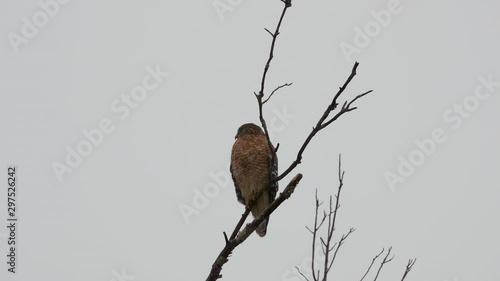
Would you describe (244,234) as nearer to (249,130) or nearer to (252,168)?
(252,168)

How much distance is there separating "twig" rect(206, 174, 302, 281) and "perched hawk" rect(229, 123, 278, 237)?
7.45 ft

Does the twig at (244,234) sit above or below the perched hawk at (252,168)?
below

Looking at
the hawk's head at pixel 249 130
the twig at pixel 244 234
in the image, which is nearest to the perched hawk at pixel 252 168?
the hawk's head at pixel 249 130

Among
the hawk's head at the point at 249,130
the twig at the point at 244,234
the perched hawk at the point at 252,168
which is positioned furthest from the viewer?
the hawk's head at the point at 249,130

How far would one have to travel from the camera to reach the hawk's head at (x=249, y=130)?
7.11 meters

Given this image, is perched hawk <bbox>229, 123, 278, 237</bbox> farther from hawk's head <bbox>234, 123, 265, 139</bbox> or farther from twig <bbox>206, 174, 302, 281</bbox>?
twig <bbox>206, 174, 302, 281</bbox>

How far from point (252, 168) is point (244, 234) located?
270cm

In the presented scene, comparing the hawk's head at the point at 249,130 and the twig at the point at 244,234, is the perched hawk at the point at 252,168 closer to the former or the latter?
the hawk's head at the point at 249,130

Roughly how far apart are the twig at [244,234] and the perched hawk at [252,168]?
2270mm

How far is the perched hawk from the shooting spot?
653cm

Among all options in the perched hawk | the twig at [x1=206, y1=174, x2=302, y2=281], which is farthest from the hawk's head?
the twig at [x1=206, y1=174, x2=302, y2=281]

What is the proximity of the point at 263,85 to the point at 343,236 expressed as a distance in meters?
1.66

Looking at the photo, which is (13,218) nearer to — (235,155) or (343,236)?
(235,155)

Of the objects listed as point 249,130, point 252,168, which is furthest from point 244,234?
point 249,130
